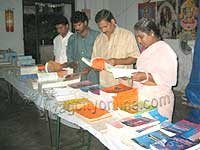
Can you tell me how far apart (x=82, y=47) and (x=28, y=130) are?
54.0 inches

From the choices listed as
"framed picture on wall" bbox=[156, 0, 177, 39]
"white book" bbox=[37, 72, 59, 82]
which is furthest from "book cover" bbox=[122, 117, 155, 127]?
"framed picture on wall" bbox=[156, 0, 177, 39]

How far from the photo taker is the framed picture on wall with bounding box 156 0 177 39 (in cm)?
506

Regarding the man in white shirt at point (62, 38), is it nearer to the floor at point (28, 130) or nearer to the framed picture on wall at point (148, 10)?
the floor at point (28, 130)

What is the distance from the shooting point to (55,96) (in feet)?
6.57

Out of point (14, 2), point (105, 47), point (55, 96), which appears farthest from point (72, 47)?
point (14, 2)

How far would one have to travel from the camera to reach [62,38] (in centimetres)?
322

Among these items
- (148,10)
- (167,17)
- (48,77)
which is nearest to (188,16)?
(167,17)

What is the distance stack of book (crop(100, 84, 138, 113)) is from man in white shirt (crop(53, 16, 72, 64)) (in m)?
1.57

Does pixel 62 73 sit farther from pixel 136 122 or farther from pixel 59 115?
pixel 136 122

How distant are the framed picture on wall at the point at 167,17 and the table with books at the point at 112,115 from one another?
325 centimetres

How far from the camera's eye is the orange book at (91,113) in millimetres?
1545

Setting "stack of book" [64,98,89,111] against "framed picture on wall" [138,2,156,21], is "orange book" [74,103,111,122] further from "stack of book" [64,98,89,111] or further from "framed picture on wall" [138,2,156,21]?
"framed picture on wall" [138,2,156,21]

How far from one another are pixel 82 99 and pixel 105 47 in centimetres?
65

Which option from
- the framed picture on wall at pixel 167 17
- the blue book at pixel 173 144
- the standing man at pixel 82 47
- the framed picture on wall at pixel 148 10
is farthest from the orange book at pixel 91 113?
the framed picture on wall at pixel 148 10
